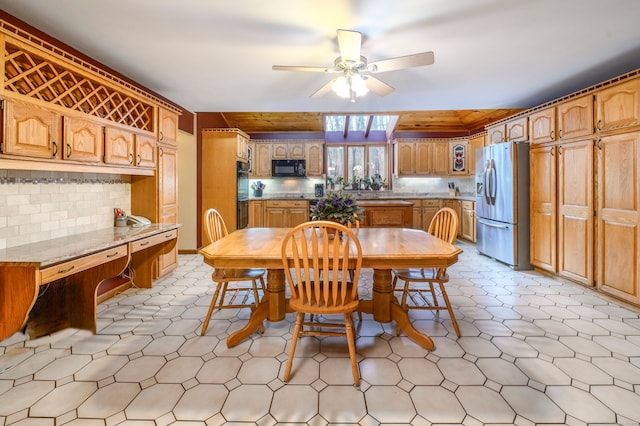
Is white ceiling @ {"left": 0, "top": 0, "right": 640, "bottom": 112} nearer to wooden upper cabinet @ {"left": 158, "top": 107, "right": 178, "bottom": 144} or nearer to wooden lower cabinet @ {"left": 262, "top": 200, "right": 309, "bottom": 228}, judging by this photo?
wooden upper cabinet @ {"left": 158, "top": 107, "right": 178, "bottom": 144}

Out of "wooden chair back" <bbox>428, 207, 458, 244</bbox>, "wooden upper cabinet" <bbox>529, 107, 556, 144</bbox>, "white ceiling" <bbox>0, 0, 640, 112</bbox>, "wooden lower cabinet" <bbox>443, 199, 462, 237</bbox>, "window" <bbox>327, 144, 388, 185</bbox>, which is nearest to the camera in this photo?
"white ceiling" <bbox>0, 0, 640, 112</bbox>

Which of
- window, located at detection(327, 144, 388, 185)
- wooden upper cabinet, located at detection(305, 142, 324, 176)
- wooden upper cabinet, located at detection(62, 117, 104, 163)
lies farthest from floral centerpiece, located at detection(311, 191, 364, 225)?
window, located at detection(327, 144, 388, 185)

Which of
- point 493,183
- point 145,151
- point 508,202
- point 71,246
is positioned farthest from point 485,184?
point 71,246

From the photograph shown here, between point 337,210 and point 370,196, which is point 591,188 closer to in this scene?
point 337,210

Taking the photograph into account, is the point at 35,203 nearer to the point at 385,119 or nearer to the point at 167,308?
the point at 167,308

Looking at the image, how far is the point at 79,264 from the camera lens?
2023 millimetres

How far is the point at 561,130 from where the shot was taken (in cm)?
351

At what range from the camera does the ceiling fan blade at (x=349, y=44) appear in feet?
7.13

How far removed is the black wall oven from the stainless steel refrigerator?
159 inches

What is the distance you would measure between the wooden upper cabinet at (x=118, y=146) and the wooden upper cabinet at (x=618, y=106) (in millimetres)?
4714

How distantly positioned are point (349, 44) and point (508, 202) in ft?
10.4

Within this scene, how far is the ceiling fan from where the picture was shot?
2227 mm

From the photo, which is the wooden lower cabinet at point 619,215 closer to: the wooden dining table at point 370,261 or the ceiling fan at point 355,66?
the wooden dining table at point 370,261

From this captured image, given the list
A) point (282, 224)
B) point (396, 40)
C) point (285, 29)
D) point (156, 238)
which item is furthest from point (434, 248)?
point (282, 224)
